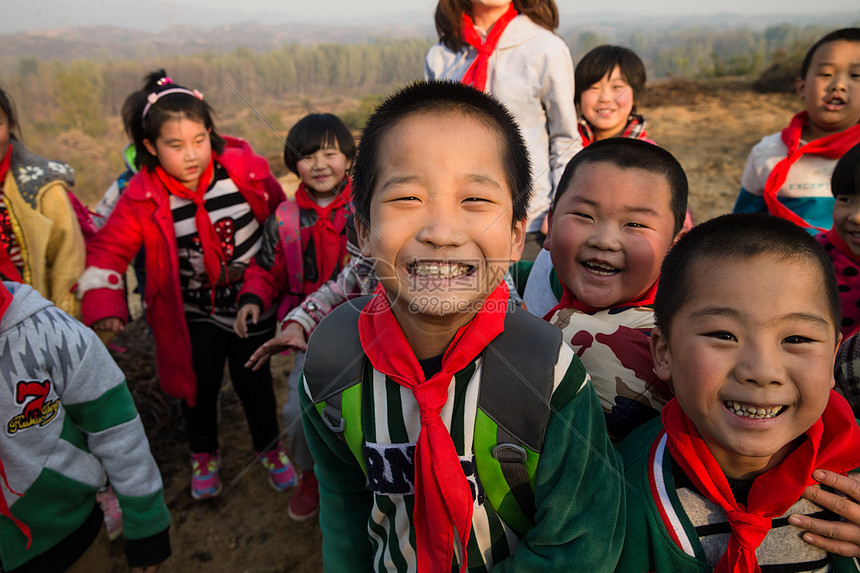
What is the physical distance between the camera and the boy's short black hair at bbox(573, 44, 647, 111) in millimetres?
3137

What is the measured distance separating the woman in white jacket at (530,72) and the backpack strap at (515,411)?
1.66 m

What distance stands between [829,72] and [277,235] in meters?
3.04

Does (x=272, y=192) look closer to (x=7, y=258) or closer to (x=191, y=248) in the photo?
(x=191, y=248)

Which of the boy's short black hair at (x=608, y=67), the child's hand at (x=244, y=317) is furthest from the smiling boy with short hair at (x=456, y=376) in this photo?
the boy's short black hair at (x=608, y=67)

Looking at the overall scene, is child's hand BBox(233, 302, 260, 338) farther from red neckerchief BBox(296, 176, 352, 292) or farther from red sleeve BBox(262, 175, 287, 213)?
red sleeve BBox(262, 175, 287, 213)

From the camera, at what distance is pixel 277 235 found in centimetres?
280

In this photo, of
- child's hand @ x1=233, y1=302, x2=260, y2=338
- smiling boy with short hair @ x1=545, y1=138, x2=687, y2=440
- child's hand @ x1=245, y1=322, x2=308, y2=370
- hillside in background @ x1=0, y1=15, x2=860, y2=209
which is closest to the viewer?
smiling boy with short hair @ x1=545, y1=138, x2=687, y2=440

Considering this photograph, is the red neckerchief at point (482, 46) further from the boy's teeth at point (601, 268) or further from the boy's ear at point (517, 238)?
the boy's ear at point (517, 238)

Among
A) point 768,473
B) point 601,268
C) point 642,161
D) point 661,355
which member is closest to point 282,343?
point 601,268

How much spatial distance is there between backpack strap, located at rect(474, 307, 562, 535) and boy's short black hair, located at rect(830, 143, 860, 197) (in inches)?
61.5

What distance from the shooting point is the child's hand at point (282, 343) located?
1.76 metres

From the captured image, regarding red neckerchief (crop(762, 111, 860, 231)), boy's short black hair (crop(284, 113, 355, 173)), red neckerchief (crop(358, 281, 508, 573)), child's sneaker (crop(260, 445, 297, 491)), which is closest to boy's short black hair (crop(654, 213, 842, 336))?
red neckerchief (crop(358, 281, 508, 573))

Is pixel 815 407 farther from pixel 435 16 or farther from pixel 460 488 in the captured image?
pixel 435 16

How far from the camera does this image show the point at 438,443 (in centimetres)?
114
